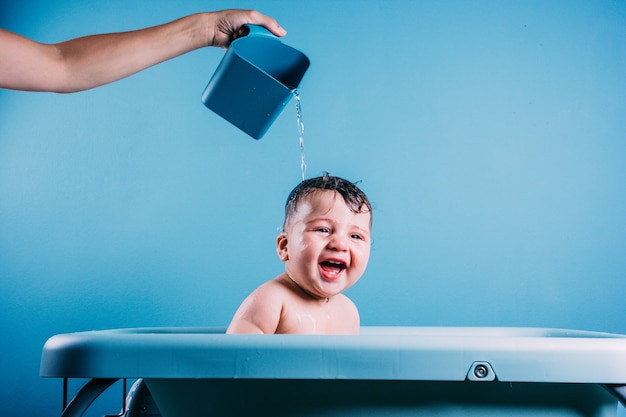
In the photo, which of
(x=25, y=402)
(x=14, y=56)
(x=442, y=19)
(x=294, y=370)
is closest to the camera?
(x=294, y=370)

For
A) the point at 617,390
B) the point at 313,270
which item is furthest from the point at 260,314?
the point at 617,390

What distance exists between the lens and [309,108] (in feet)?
6.27

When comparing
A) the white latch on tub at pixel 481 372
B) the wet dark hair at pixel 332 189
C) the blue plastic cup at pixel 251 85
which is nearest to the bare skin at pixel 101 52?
the blue plastic cup at pixel 251 85

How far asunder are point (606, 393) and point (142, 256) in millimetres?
1351

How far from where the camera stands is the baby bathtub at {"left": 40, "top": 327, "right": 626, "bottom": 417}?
27.3 inches

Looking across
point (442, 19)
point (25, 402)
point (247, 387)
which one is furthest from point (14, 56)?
point (442, 19)

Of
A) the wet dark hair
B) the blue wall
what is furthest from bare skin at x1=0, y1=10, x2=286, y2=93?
the blue wall

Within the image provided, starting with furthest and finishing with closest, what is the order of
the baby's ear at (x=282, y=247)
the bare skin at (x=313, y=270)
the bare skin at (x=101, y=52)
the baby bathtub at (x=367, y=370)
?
the baby's ear at (x=282, y=247) < the bare skin at (x=313, y=270) < the bare skin at (x=101, y=52) < the baby bathtub at (x=367, y=370)

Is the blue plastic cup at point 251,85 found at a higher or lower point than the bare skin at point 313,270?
higher

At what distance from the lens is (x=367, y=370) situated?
2.27 ft

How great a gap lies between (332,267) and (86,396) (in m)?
0.45

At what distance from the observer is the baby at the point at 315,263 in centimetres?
104

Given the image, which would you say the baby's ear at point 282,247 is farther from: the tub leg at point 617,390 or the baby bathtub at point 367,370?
the tub leg at point 617,390

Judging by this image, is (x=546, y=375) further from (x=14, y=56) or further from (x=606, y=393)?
(x=14, y=56)
